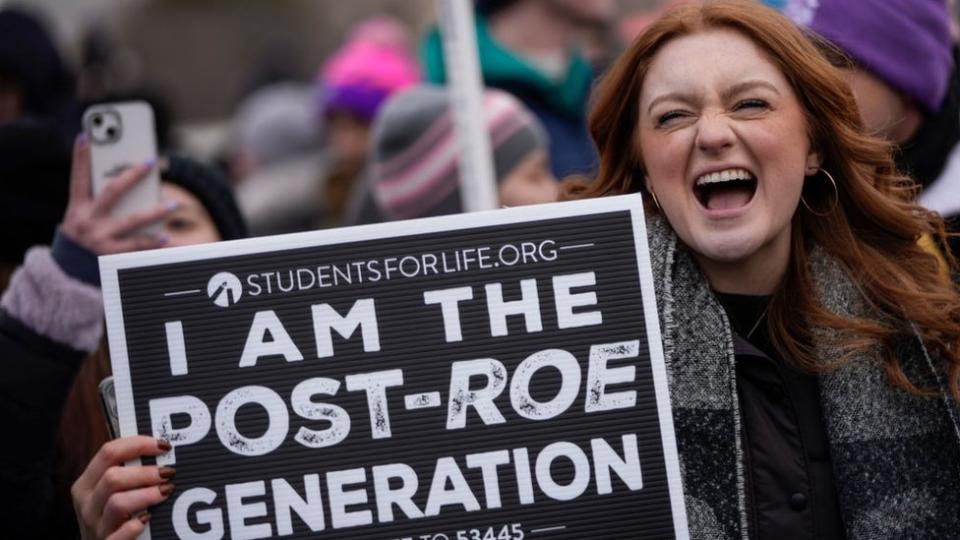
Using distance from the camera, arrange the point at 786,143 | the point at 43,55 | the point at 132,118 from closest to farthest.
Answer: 1. the point at 786,143
2. the point at 132,118
3. the point at 43,55

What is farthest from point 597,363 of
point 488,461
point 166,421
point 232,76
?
point 232,76

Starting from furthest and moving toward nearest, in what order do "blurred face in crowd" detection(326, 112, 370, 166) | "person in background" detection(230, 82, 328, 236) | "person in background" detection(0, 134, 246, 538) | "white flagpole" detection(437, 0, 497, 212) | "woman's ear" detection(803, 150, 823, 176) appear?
"person in background" detection(230, 82, 328, 236), "blurred face in crowd" detection(326, 112, 370, 166), "white flagpole" detection(437, 0, 497, 212), "person in background" detection(0, 134, 246, 538), "woman's ear" detection(803, 150, 823, 176)

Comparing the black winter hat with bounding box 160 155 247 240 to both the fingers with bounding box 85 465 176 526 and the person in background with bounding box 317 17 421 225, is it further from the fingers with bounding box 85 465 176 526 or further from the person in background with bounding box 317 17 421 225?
the person in background with bounding box 317 17 421 225

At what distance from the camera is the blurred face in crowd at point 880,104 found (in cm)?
437

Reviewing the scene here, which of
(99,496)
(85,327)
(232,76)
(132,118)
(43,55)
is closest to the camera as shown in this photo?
(99,496)

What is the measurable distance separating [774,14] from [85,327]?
180cm

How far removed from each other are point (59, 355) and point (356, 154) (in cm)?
435

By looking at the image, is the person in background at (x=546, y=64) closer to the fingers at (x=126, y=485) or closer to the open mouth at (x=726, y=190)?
the open mouth at (x=726, y=190)

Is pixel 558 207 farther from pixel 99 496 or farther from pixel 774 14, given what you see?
pixel 99 496

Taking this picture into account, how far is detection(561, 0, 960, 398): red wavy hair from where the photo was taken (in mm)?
3379

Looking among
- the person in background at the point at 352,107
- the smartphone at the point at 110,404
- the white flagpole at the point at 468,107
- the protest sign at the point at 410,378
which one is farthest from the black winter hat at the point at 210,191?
the person in background at the point at 352,107

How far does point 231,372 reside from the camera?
316 cm

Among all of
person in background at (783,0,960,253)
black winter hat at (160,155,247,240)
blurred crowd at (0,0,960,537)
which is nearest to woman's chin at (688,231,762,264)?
blurred crowd at (0,0,960,537)

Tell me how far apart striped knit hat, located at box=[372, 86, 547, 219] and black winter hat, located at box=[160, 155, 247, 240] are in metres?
1.08
